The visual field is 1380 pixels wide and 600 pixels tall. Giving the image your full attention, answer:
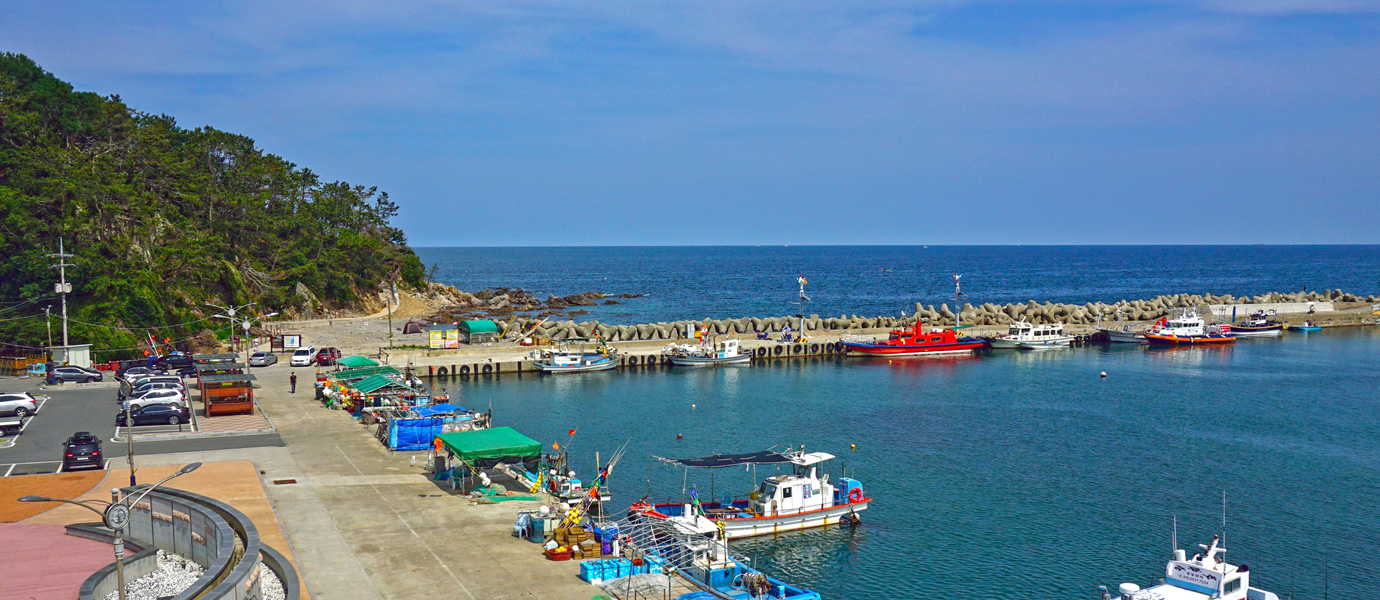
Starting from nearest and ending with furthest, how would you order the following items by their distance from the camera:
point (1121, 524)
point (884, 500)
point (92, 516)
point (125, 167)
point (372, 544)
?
point (372, 544) < point (92, 516) < point (1121, 524) < point (884, 500) < point (125, 167)

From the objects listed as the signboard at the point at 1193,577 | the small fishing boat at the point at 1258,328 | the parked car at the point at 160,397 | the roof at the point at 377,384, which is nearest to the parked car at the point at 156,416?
the parked car at the point at 160,397

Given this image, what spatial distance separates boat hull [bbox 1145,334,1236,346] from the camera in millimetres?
97000

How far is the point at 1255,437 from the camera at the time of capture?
53625mm

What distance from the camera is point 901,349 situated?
295 feet

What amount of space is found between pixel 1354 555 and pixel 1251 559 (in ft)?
13.4

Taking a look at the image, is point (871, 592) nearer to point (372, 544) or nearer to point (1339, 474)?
point (372, 544)

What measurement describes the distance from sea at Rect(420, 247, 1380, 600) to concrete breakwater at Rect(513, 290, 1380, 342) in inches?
540

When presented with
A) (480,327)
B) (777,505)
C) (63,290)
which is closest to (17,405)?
(63,290)

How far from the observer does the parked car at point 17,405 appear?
160ft

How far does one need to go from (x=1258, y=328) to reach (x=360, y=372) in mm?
97035

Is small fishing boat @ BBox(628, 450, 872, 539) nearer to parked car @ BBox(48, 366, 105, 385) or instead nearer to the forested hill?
parked car @ BBox(48, 366, 105, 385)

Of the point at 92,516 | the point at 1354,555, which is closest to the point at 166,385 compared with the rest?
the point at 92,516

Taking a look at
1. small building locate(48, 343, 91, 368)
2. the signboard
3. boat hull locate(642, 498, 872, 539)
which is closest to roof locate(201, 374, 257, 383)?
small building locate(48, 343, 91, 368)

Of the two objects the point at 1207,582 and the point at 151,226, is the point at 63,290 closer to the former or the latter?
the point at 151,226
